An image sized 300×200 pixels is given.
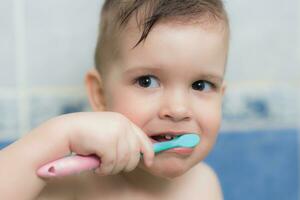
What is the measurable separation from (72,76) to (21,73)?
11 cm

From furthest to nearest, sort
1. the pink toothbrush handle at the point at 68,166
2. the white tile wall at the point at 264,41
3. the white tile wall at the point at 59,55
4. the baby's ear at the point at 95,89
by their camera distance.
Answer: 1. the white tile wall at the point at 264,41
2. the white tile wall at the point at 59,55
3. the baby's ear at the point at 95,89
4. the pink toothbrush handle at the point at 68,166

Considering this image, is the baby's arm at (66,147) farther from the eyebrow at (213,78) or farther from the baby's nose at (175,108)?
the eyebrow at (213,78)

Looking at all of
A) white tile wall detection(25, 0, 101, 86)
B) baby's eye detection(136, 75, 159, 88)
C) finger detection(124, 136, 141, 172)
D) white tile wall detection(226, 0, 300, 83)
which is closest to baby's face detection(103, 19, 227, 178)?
baby's eye detection(136, 75, 159, 88)

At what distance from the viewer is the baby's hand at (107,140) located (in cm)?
79

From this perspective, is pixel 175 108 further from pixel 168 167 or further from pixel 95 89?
pixel 95 89

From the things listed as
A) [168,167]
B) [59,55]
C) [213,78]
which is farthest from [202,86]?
[59,55]

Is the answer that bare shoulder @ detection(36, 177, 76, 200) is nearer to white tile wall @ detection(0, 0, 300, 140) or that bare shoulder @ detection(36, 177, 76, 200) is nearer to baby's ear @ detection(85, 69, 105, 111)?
baby's ear @ detection(85, 69, 105, 111)

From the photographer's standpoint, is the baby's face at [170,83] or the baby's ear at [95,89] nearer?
the baby's face at [170,83]

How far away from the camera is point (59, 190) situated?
971 millimetres

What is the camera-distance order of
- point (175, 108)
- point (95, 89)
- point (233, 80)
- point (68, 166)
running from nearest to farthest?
point (68, 166) → point (175, 108) → point (95, 89) → point (233, 80)

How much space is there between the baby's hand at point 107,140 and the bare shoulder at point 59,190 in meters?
0.18

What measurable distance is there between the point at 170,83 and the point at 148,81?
1.5 inches

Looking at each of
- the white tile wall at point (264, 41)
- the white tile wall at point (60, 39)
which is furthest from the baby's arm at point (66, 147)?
the white tile wall at point (264, 41)

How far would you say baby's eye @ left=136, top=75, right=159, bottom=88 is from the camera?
3.07 ft
